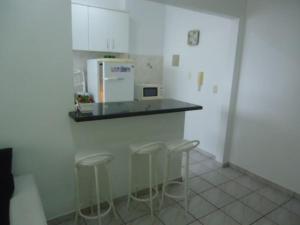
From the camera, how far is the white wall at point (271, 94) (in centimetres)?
→ 241

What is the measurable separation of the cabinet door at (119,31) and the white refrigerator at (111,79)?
0.46 m

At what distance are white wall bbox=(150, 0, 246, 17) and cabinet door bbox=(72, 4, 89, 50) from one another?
5.46 ft

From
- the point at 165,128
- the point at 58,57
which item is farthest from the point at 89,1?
the point at 165,128

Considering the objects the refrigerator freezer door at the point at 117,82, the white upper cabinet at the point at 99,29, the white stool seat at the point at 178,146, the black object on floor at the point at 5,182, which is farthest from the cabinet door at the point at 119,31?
the black object on floor at the point at 5,182

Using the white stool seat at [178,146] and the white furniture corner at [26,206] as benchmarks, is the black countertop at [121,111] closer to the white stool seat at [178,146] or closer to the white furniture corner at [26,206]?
the white stool seat at [178,146]

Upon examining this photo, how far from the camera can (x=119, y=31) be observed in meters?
3.62

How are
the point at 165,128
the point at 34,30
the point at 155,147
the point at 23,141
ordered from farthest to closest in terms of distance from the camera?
the point at 165,128 → the point at 155,147 → the point at 23,141 → the point at 34,30

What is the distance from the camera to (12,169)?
171cm

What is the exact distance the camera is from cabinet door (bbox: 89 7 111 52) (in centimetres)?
338

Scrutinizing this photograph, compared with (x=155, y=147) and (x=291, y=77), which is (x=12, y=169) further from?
(x=291, y=77)

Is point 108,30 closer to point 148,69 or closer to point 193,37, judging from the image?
point 148,69

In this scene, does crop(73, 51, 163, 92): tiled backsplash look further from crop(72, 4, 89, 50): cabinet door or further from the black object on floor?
the black object on floor

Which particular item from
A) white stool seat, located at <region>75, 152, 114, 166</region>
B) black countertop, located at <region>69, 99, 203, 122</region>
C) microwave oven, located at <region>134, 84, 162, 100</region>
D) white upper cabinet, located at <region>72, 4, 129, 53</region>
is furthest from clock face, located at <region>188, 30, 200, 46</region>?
white stool seat, located at <region>75, 152, 114, 166</region>

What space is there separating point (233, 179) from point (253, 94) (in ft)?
3.83
